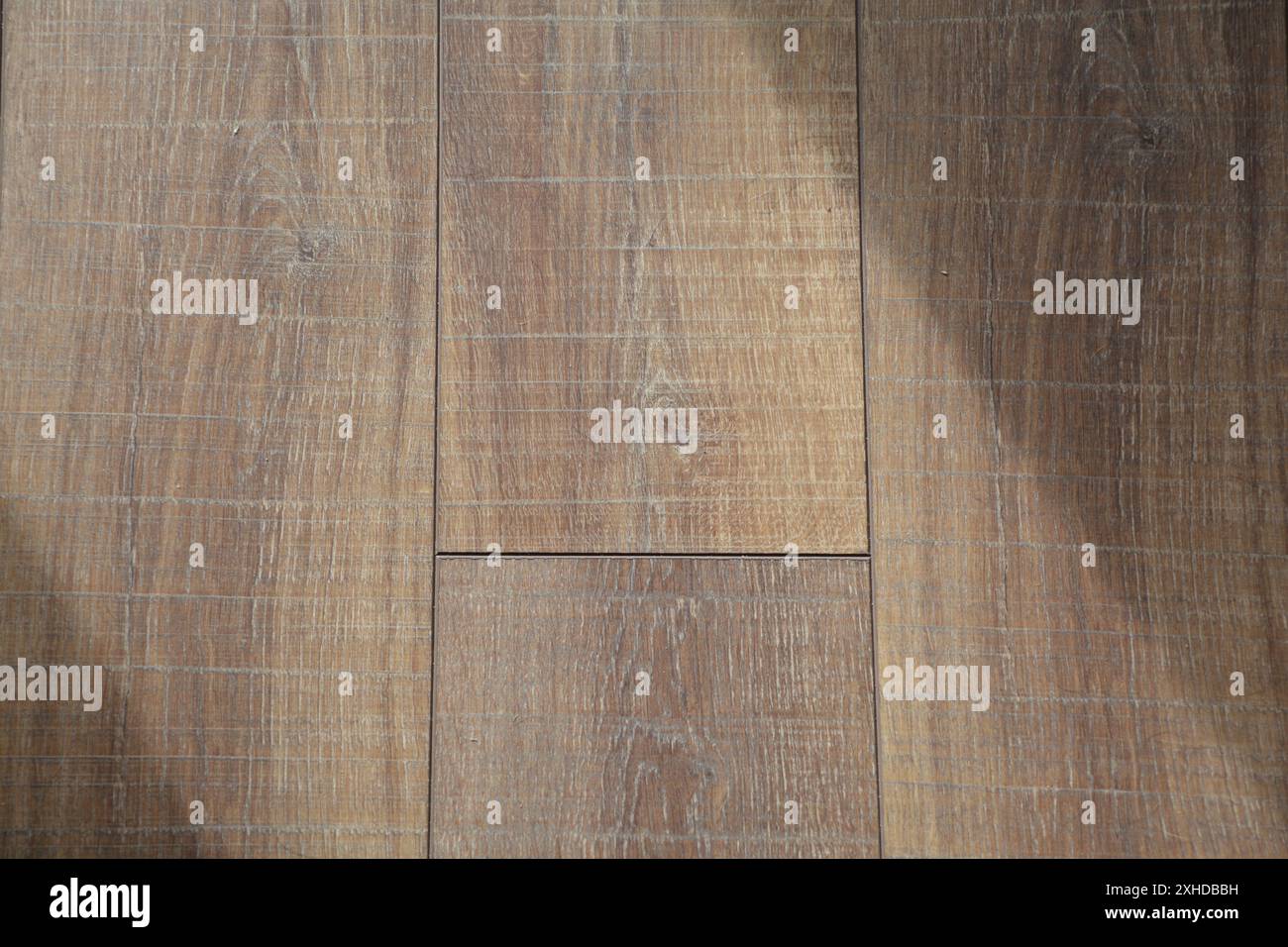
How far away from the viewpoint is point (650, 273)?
2.72ft

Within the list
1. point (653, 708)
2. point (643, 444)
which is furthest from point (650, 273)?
point (653, 708)

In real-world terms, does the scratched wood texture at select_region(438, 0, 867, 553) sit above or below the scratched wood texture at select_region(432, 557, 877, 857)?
above

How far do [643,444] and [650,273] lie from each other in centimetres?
14

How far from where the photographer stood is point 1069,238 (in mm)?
833

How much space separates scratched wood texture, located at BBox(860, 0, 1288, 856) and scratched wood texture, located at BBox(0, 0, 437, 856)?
0.40m

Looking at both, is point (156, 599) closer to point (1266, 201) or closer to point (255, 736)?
point (255, 736)

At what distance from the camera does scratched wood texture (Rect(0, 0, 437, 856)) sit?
800 mm

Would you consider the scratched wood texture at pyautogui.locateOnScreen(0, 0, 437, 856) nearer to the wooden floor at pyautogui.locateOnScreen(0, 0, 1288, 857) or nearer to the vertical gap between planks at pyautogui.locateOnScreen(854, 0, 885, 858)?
the wooden floor at pyautogui.locateOnScreen(0, 0, 1288, 857)

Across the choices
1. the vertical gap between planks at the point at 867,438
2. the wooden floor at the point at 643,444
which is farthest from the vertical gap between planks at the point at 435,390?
the vertical gap between planks at the point at 867,438

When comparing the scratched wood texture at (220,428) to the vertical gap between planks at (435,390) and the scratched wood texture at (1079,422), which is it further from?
the scratched wood texture at (1079,422)

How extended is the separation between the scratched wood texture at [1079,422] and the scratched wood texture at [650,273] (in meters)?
0.04

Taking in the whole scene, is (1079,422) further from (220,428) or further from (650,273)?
(220,428)

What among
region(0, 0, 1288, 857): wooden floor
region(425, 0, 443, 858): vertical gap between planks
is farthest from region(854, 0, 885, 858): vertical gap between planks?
region(425, 0, 443, 858): vertical gap between planks

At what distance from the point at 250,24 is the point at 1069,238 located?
72 centimetres
